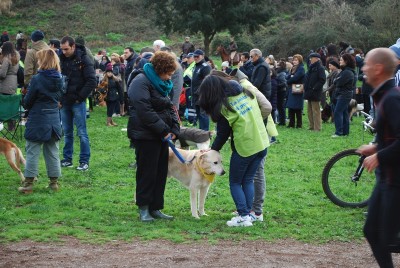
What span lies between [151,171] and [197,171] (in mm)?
609

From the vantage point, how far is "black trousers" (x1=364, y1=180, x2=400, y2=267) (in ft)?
16.1

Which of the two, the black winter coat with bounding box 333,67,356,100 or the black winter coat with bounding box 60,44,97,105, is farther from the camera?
the black winter coat with bounding box 333,67,356,100

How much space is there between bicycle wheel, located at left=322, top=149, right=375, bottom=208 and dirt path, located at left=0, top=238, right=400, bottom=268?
182cm

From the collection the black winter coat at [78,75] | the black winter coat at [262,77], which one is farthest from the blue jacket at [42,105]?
the black winter coat at [262,77]

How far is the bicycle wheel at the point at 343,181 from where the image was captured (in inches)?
344

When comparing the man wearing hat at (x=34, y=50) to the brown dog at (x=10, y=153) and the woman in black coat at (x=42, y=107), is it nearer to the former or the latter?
the brown dog at (x=10, y=153)

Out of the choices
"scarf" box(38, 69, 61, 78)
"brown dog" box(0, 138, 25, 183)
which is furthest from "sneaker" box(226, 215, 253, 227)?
"brown dog" box(0, 138, 25, 183)

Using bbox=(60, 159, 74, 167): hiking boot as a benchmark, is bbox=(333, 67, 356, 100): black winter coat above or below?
above

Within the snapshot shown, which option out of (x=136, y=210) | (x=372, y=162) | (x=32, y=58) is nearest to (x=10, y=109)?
(x=32, y=58)

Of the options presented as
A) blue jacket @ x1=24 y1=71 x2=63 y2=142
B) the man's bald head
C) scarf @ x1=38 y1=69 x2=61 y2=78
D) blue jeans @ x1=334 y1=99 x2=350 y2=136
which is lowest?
blue jeans @ x1=334 y1=99 x2=350 y2=136

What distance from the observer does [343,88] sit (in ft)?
51.4

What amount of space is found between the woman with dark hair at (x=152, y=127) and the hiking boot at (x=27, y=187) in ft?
7.28

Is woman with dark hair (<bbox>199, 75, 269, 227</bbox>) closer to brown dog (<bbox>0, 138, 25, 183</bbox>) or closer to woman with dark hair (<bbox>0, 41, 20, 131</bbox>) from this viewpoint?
brown dog (<bbox>0, 138, 25, 183</bbox>)

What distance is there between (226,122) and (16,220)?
2.83 metres
